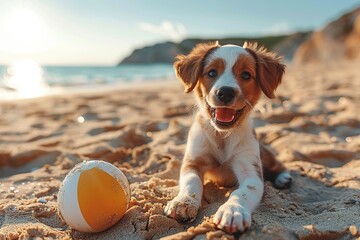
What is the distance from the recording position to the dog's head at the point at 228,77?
3.39 metres

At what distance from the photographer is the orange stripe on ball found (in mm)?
2584

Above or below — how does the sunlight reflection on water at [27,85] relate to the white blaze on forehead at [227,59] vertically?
below

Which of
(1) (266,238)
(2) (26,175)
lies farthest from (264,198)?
(2) (26,175)

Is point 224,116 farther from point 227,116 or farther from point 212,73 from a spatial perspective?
point 212,73

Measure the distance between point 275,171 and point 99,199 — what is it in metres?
2.10

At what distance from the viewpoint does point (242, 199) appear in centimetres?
281

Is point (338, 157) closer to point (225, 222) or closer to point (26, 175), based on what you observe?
point (225, 222)

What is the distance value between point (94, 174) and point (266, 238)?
1.22 m

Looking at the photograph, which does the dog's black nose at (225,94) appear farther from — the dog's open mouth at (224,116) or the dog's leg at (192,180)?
the dog's leg at (192,180)

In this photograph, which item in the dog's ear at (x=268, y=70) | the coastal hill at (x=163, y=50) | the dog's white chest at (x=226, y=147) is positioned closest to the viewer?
the dog's white chest at (x=226, y=147)

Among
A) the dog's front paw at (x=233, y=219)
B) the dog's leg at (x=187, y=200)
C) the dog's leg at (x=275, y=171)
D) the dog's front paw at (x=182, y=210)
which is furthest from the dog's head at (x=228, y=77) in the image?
the dog's front paw at (x=233, y=219)

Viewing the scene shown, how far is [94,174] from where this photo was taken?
2.71 m

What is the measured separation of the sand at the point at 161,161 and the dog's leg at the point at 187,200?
0.20 ft

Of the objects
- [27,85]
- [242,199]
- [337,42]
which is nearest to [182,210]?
[242,199]
